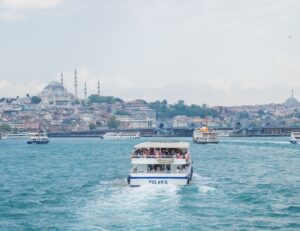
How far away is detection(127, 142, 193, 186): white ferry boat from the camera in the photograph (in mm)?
36594

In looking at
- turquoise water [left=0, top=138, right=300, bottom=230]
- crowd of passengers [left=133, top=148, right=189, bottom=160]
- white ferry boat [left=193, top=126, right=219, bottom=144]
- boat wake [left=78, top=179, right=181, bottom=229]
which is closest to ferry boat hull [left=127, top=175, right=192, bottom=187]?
boat wake [left=78, top=179, right=181, bottom=229]

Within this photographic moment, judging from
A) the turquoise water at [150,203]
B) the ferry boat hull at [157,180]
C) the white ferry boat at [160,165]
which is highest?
the white ferry boat at [160,165]

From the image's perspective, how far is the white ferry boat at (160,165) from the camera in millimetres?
36594

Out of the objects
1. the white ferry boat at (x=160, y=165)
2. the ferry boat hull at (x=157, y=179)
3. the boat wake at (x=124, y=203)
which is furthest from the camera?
the white ferry boat at (x=160, y=165)

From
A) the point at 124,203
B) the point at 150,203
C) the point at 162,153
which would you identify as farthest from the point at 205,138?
the point at 150,203

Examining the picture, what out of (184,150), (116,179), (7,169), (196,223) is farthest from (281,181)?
(7,169)

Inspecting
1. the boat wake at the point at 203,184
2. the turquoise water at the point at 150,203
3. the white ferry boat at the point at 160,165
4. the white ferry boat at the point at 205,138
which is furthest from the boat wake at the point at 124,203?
the white ferry boat at the point at 205,138

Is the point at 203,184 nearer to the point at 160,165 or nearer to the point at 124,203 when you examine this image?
the point at 160,165

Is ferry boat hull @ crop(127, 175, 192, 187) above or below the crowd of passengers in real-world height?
below

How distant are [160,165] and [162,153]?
1658 mm

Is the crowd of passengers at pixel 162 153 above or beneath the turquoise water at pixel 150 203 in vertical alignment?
above

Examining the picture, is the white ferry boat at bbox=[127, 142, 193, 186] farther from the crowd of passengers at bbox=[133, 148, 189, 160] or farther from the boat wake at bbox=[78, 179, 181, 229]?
the boat wake at bbox=[78, 179, 181, 229]

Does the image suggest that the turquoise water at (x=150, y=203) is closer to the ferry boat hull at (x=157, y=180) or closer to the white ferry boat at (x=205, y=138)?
the ferry boat hull at (x=157, y=180)

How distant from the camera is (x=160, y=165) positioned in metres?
38.1
